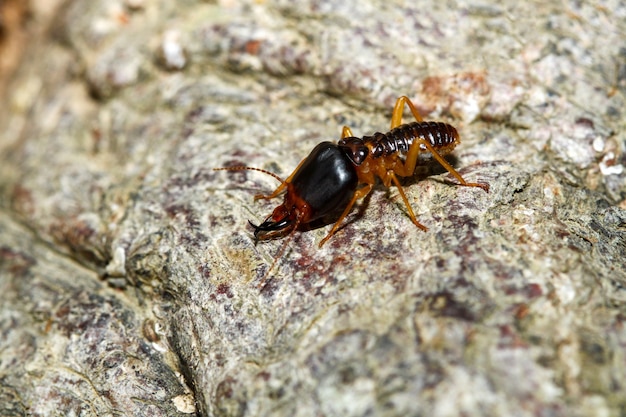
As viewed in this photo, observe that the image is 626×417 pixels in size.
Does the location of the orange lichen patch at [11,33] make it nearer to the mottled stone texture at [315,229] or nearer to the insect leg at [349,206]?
the mottled stone texture at [315,229]

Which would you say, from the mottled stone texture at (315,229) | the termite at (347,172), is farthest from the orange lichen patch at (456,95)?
the termite at (347,172)

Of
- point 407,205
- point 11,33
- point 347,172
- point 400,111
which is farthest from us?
point 11,33

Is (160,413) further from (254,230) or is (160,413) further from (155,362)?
(254,230)

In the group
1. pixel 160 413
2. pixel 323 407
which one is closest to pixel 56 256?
pixel 160 413

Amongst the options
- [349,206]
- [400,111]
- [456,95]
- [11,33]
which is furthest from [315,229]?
[11,33]

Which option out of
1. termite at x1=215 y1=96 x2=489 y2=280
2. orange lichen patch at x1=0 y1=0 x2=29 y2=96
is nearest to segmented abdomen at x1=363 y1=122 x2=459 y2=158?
termite at x1=215 y1=96 x2=489 y2=280

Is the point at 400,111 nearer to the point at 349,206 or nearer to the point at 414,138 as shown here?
the point at 414,138

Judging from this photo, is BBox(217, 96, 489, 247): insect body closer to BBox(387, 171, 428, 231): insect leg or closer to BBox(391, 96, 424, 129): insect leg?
BBox(387, 171, 428, 231): insect leg
